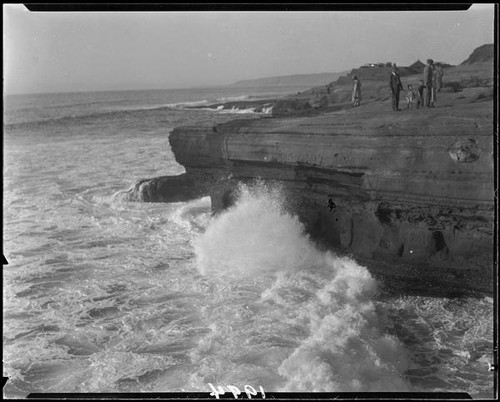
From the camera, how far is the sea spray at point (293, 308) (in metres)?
5.50

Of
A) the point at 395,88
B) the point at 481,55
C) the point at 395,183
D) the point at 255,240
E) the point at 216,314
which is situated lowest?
the point at 216,314

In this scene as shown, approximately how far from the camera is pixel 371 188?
820 cm

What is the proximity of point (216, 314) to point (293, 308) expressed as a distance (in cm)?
110

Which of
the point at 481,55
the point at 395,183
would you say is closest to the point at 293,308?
the point at 395,183

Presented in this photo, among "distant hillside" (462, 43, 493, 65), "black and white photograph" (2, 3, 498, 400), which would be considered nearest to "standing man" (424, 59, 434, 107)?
"black and white photograph" (2, 3, 498, 400)

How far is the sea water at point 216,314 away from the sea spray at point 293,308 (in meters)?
0.02

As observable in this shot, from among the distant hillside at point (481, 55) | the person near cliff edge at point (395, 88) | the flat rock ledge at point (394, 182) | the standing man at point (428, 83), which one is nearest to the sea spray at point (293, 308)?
the flat rock ledge at point (394, 182)

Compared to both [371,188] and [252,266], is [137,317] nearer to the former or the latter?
[252,266]

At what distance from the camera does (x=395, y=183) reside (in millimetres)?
7949

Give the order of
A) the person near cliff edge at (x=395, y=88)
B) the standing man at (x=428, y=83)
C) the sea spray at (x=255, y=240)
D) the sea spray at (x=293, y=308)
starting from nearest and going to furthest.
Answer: the sea spray at (x=293, y=308), the sea spray at (x=255, y=240), the standing man at (x=428, y=83), the person near cliff edge at (x=395, y=88)

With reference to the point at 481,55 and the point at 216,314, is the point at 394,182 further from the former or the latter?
the point at 481,55

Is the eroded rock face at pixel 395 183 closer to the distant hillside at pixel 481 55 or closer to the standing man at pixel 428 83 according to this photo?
the standing man at pixel 428 83

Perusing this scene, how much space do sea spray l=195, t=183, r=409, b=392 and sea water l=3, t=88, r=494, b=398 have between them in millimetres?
23

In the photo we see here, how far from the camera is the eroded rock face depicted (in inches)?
290
